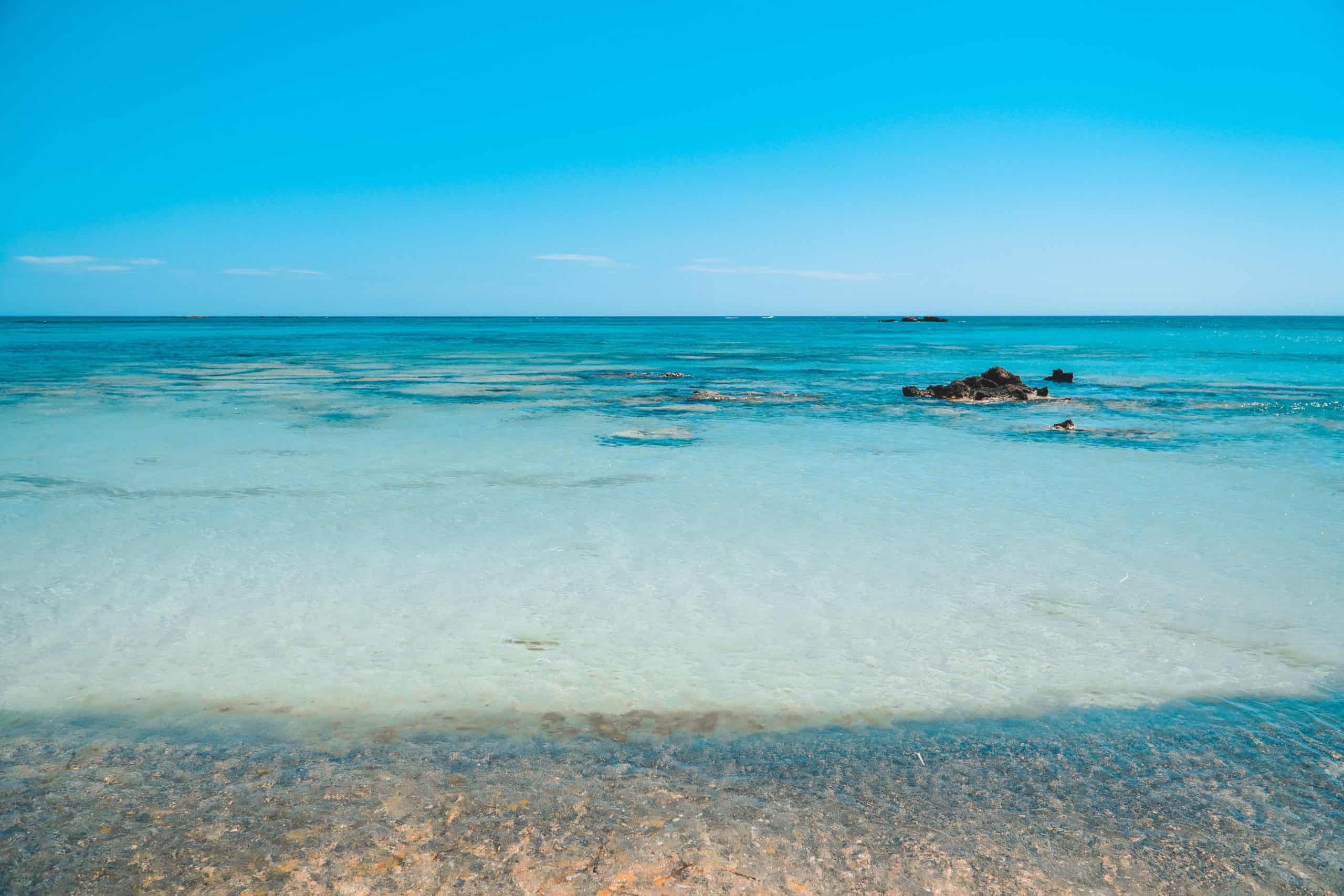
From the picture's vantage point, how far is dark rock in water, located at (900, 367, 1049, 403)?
21.2 meters

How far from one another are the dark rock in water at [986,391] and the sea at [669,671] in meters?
8.53

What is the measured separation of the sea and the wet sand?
0.02 meters

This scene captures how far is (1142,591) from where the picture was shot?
6.30 meters

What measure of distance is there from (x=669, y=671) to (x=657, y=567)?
6.93 feet

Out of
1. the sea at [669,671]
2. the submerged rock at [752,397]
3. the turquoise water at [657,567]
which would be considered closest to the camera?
the sea at [669,671]

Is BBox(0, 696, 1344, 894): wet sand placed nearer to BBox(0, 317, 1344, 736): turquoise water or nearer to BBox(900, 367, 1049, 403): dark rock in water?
BBox(0, 317, 1344, 736): turquoise water

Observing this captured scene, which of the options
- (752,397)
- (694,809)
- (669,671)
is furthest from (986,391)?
(694,809)

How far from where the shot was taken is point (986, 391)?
21.5m

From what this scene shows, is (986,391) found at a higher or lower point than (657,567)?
higher

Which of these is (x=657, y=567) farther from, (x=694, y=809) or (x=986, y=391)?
(x=986, y=391)

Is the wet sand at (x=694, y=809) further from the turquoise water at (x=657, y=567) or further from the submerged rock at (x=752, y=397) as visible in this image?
the submerged rock at (x=752, y=397)

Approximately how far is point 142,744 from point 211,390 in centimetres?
2222

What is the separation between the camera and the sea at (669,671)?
3150 millimetres

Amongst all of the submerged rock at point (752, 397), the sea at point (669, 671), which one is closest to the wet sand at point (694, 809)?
the sea at point (669, 671)
